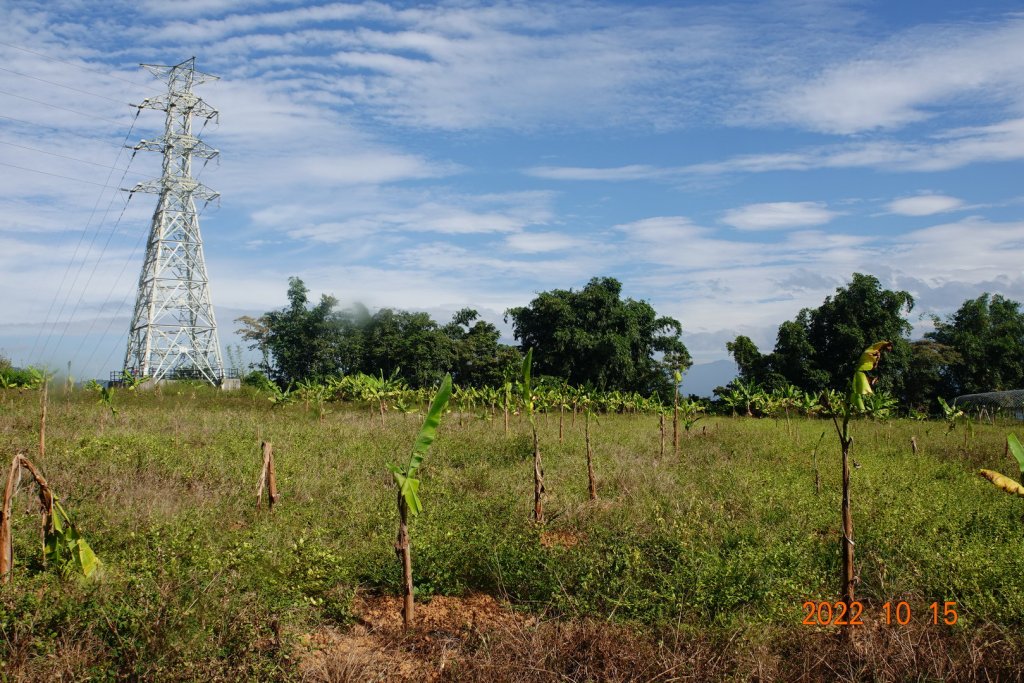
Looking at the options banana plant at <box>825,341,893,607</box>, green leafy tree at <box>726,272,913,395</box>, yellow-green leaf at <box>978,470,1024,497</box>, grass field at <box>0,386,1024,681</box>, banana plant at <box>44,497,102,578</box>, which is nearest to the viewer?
grass field at <box>0,386,1024,681</box>

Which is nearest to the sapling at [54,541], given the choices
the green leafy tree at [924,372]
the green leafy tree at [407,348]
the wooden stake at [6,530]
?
the wooden stake at [6,530]

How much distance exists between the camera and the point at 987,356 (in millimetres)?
35844

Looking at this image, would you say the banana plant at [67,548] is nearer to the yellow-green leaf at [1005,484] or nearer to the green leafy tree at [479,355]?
the yellow-green leaf at [1005,484]

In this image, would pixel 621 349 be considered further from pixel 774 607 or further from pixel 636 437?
pixel 774 607

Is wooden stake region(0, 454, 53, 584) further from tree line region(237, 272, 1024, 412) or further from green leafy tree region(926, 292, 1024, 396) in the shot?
green leafy tree region(926, 292, 1024, 396)

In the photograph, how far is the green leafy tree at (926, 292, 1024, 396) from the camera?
35500 mm

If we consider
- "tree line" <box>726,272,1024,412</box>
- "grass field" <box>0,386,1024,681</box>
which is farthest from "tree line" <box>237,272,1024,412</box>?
"grass field" <box>0,386,1024,681</box>

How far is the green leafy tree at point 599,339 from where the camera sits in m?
32.9

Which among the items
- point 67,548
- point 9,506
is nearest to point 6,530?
point 9,506

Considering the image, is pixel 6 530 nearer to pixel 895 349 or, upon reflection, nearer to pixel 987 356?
pixel 895 349

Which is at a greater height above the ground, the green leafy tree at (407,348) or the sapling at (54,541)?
the green leafy tree at (407,348)

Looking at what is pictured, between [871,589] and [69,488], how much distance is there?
26.7ft

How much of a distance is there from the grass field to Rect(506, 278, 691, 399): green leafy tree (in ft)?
72.4

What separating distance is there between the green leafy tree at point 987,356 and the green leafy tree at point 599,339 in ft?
42.7
